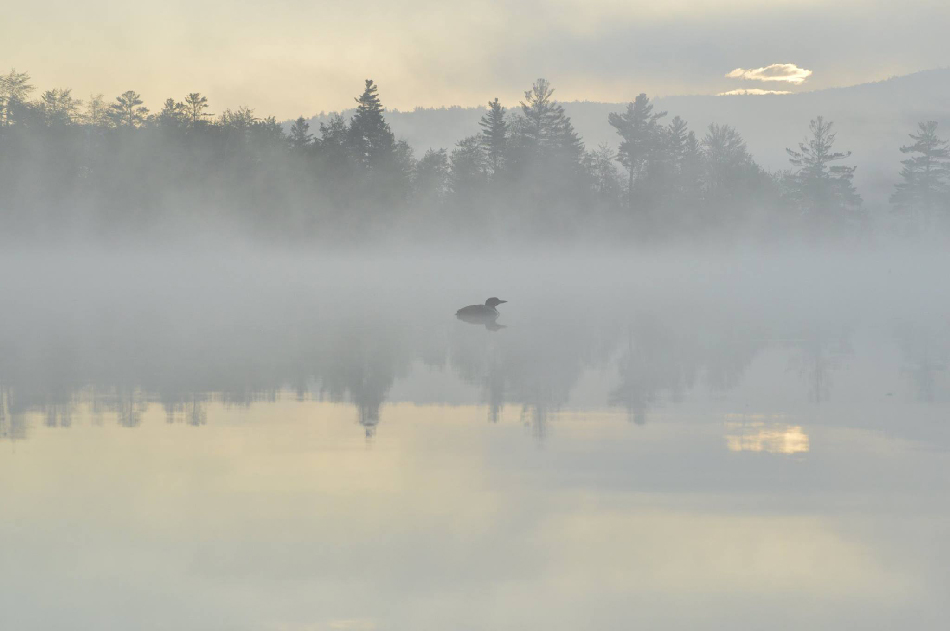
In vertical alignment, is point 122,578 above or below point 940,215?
below

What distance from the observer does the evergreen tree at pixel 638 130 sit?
90.4 metres

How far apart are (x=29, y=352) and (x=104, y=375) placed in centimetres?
336

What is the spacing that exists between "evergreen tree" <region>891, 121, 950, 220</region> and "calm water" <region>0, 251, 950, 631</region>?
339 ft

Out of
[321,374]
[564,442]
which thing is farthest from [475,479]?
[321,374]

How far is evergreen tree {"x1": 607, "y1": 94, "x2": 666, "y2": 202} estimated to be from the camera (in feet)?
297

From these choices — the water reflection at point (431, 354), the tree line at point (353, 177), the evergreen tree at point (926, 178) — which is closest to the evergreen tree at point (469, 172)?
the tree line at point (353, 177)

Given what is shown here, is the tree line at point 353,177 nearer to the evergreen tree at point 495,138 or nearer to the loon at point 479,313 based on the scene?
the evergreen tree at point 495,138

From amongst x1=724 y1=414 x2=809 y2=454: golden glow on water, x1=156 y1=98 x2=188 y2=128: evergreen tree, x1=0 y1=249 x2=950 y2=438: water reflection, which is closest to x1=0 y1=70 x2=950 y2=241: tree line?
x1=156 y1=98 x2=188 y2=128: evergreen tree

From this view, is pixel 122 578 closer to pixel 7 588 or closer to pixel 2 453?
pixel 7 588

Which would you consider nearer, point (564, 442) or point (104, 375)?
point (564, 442)

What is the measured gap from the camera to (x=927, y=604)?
5.35 m

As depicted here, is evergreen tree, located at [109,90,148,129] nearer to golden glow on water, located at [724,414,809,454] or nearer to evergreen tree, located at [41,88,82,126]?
evergreen tree, located at [41,88,82,126]

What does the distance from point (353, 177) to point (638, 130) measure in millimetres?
28117

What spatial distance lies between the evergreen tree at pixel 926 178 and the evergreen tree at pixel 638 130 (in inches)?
1371
